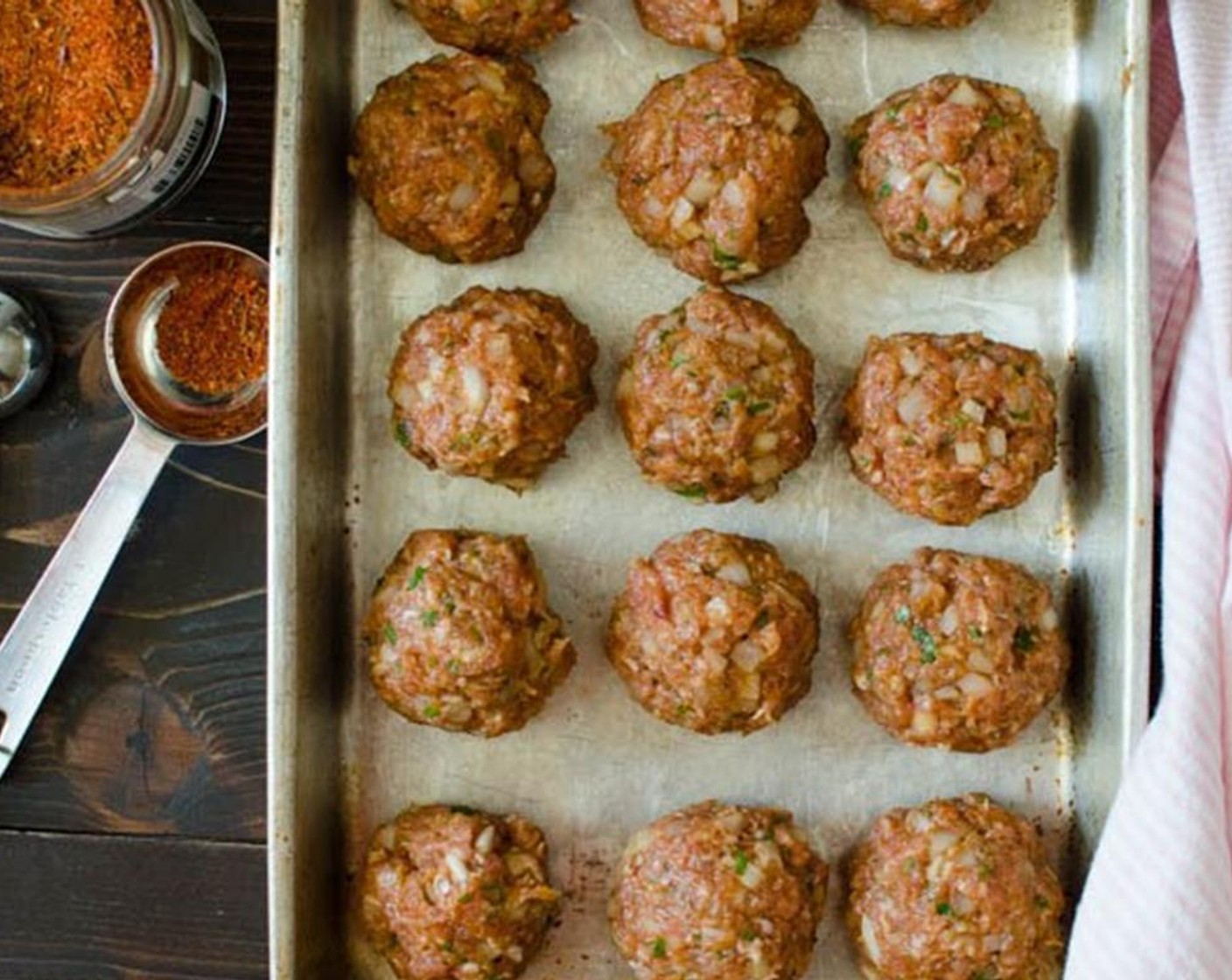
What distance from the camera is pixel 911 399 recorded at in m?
2.03

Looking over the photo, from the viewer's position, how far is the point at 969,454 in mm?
2021

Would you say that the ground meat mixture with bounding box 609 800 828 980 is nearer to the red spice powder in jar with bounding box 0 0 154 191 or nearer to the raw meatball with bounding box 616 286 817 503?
the raw meatball with bounding box 616 286 817 503

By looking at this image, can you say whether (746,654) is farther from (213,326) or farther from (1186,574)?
(213,326)

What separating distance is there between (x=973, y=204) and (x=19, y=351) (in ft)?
4.43

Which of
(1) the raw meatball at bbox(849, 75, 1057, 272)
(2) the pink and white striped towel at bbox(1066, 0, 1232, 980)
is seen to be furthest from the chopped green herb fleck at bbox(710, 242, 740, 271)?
(2) the pink and white striped towel at bbox(1066, 0, 1232, 980)

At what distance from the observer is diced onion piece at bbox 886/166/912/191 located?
2.05 metres

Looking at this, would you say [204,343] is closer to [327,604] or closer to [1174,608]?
[327,604]

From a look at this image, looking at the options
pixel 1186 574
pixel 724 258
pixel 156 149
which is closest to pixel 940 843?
pixel 1186 574

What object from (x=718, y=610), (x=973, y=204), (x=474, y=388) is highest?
(x=973, y=204)

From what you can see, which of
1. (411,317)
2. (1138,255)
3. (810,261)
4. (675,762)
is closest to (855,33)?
(810,261)

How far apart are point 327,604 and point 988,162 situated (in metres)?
1.03

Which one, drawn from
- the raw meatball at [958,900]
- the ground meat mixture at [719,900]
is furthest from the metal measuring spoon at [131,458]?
Result: the raw meatball at [958,900]

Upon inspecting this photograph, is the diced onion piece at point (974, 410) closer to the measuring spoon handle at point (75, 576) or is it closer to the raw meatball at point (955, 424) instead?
the raw meatball at point (955, 424)

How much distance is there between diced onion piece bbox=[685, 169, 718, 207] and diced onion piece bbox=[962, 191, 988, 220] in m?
0.32
